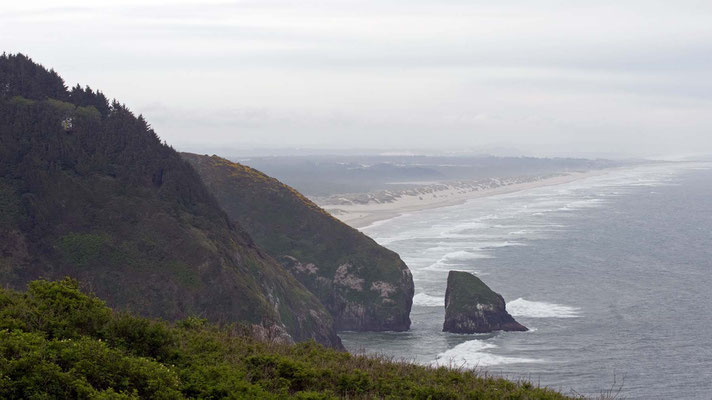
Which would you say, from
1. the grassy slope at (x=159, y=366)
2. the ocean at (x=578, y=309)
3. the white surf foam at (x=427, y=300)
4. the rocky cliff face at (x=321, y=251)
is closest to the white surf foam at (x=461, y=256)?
the ocean at (x=578, y=309)

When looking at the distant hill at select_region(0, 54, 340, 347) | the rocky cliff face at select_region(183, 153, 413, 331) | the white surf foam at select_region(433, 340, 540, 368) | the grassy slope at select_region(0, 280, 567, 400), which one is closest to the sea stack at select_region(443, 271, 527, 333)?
the white surf foam at select_region(433, 340, 540, 368)

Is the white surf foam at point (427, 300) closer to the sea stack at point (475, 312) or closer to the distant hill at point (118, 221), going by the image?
the sea stack at point (475, 312)

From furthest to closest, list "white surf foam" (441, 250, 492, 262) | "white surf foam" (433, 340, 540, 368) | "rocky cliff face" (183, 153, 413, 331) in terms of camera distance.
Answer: "white surf foam" (441, 250, 492, 262), "rocky cliff face" (183, 153, 413, 331), "white surf foam" (433, 340, 540, 368)

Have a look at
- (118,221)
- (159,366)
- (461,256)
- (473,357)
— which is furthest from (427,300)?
(159,366)

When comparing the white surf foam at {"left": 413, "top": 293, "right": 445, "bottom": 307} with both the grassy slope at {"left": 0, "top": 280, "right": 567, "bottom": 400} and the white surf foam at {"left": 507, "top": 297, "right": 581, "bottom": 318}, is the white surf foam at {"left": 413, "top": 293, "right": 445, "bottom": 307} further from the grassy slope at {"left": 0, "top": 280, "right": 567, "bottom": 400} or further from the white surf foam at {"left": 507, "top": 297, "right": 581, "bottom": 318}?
the grassy slope at {"left": 0, "top": 280, "right": 567, "bottom": 400}

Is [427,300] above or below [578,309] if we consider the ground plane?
below

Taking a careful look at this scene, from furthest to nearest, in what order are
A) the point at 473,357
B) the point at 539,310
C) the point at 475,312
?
the point at 539,310, the point at 475,312, the point at 473,357

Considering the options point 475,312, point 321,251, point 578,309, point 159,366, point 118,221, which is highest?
point 118,221

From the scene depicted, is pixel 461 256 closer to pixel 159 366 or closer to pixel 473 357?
pixel 473 357
